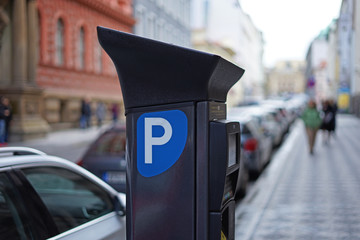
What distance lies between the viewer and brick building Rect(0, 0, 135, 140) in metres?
19.8

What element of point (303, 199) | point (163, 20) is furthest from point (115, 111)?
point (303, 199)

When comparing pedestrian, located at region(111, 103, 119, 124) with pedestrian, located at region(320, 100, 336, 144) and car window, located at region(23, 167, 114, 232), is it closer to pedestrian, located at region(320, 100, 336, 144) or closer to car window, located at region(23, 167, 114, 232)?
pedestrian, located at region(320, 100, 336, 144)

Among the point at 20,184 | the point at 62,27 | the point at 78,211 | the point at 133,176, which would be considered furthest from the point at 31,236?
the point at 62,27

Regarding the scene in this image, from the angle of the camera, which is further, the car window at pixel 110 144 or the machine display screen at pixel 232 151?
the car window at pixel 110 144

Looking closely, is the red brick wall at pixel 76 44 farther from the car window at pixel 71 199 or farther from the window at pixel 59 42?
the car window at pixel 71 199

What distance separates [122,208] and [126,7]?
106ft

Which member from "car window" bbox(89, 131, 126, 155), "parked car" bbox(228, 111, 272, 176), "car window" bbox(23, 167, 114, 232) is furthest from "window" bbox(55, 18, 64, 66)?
"car window" bbox(23, 167, 114, 232)

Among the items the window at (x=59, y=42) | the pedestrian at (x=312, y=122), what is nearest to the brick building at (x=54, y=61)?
the window at (x=59, y=42)

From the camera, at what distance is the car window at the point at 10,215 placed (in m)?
2.72

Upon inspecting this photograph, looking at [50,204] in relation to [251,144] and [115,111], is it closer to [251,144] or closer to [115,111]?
[251,144]

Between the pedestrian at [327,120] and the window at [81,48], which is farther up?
the window at [81,48]

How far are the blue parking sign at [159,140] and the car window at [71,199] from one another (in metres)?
0.68

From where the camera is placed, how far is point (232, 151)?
10.00ft

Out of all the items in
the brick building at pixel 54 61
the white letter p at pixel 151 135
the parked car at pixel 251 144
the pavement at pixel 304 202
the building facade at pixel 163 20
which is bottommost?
the pavement at pixel 304 202
